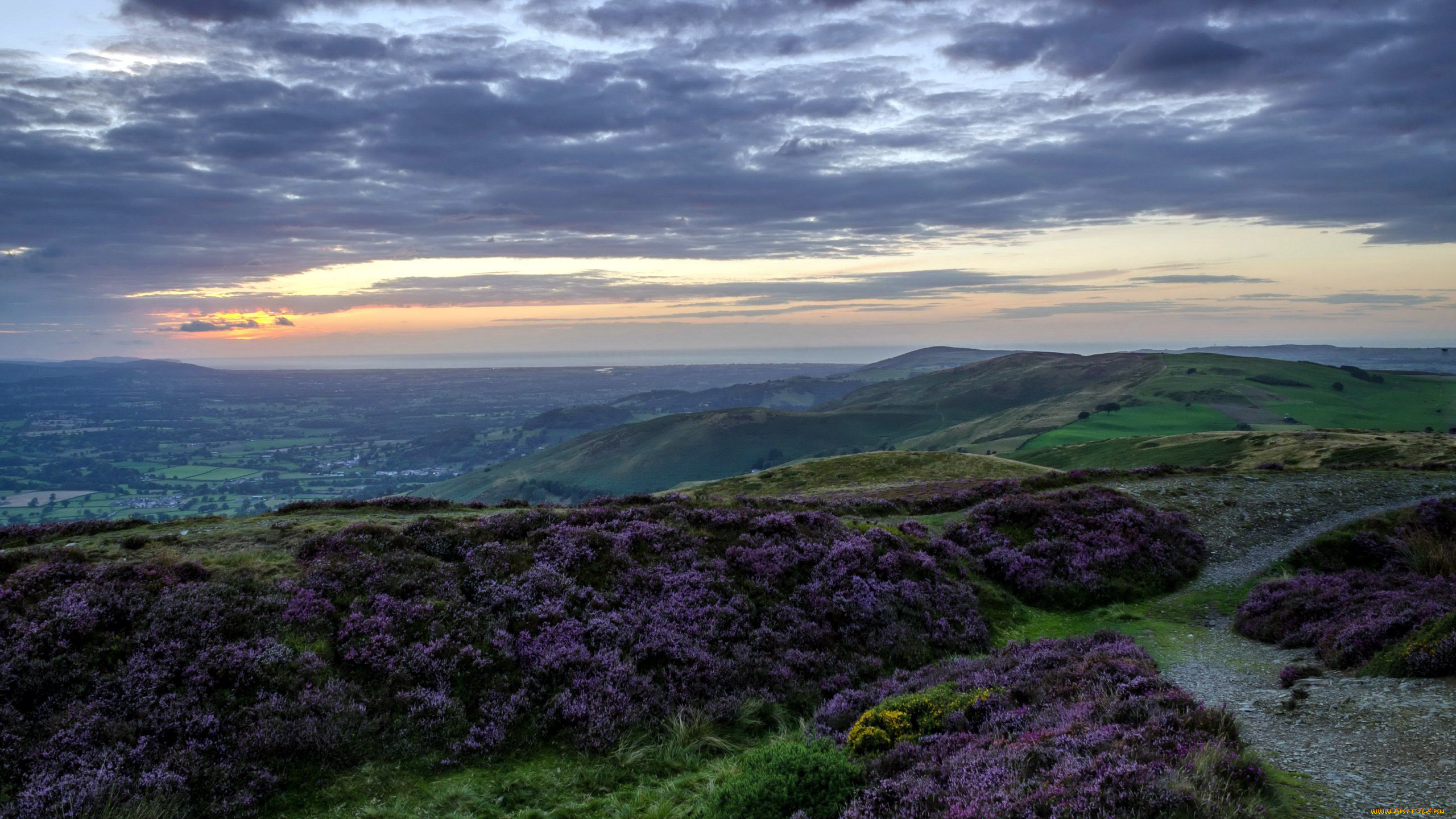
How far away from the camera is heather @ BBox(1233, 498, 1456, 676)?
39.8ft

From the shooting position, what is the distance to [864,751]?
11.5m

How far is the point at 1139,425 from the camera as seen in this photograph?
6506 inches

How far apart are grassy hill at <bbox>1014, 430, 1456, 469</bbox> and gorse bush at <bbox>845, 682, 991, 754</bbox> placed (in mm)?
45424

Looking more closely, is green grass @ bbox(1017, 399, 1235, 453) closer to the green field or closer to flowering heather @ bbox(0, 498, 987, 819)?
the green field

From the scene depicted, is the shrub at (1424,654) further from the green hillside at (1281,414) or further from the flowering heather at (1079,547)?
the green hillside at (1281,414)

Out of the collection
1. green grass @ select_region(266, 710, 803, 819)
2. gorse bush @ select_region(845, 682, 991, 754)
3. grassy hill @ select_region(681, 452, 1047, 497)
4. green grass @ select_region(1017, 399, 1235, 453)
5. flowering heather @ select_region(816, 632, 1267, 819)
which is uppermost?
flowering heather @ select_region(816, 632, 1267, 819)

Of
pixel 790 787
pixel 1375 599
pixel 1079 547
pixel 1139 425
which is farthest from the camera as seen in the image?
pixel 1139 425

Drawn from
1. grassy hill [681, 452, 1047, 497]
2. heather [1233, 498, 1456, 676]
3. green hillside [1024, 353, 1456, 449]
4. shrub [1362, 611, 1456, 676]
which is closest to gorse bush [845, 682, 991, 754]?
shrub [1362, 611, 1456, 676]

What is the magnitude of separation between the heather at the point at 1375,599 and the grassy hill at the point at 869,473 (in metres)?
25.8

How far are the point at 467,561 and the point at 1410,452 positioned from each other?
236 feet

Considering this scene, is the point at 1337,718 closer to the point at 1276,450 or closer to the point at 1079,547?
the point at 1079,547

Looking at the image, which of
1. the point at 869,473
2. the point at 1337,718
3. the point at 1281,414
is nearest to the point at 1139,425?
the point at 1281,414

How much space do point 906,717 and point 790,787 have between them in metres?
3.11

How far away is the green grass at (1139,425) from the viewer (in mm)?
155750
